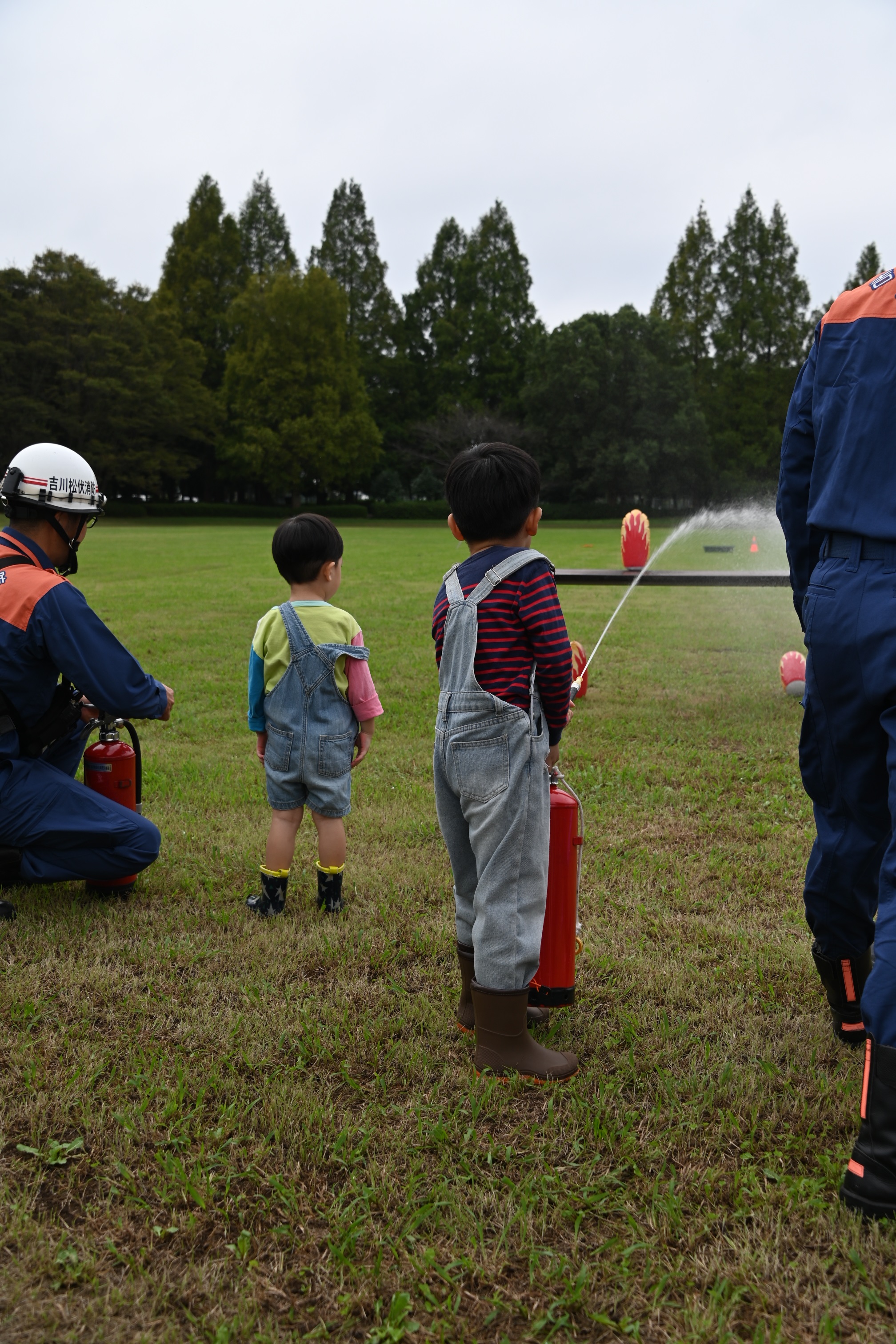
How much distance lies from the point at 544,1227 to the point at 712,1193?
1.29 feet

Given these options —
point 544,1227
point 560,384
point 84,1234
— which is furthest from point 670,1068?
point 560,384

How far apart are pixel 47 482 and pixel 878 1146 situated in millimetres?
3361

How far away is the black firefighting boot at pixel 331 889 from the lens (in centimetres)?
387

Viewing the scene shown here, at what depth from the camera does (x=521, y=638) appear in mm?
2633

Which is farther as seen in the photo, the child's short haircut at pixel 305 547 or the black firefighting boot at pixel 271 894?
the black firefighting boot at pixel 271 894

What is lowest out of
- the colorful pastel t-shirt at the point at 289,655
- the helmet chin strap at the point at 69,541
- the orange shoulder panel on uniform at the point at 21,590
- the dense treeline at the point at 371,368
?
the colorful pastel t-shirt at the point at 289,655

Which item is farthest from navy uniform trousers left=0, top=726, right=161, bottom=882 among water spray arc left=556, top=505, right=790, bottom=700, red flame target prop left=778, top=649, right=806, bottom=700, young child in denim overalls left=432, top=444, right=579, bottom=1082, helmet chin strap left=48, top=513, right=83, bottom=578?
red flame target prop left=778, top=649, right=806, bottom=700

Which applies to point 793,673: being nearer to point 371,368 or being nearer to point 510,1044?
point 510,1044

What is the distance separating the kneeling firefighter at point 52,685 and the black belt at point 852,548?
237 cm

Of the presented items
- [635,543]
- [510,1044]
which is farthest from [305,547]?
[635,543]

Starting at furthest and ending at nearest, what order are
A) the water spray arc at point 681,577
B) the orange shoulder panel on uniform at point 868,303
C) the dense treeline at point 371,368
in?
1. the dense treeline at point 371,368
2. the water spray arc at point 681,577
3. the orange shoulder panel on uniform at point 868,303

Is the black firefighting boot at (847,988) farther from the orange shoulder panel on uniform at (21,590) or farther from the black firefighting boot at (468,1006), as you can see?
the orange shoulder panel on uniform at (21,590)

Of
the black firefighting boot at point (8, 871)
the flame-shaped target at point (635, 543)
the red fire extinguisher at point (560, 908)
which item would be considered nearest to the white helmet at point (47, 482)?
the black firefighting boot at point (8, 871)

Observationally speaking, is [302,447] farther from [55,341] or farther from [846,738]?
[846,738]
